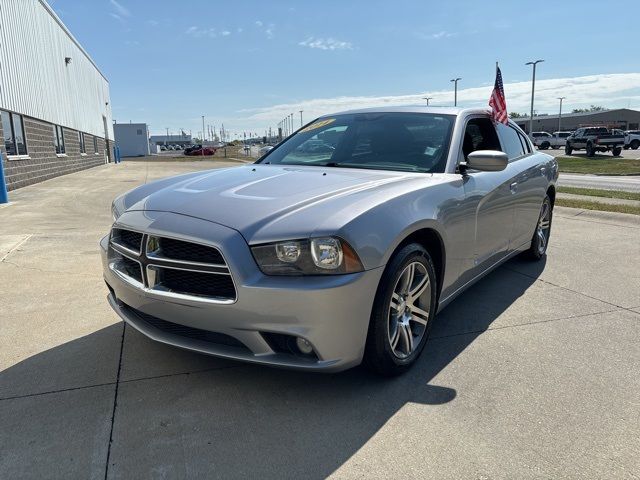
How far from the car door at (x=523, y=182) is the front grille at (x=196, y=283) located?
9.37 feet

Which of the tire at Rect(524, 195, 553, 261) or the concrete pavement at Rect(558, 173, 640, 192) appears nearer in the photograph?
the tire at Rect(524, 195, 553, 261)

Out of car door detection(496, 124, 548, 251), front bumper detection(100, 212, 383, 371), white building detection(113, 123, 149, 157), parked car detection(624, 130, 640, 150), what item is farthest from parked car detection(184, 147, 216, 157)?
front bumper detection(100, 212, 383, 371)

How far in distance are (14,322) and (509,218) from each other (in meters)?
4.07

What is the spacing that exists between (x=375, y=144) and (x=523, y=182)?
1.63m

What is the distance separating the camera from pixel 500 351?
3277mm

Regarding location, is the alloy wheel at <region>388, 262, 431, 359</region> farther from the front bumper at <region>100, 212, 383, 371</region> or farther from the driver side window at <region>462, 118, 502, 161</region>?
the driver side window at <region>462, 118, 502, 161</region>

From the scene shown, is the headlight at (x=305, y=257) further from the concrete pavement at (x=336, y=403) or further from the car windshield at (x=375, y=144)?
the car windshield at (x=375, y=144)

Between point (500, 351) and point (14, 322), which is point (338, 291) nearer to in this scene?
point (500, 351)

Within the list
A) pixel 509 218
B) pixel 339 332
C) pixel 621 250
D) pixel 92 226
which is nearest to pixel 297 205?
pixel 339 332

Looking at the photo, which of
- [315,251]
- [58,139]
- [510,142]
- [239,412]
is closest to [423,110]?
[510,142]

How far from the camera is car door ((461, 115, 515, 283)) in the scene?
358 centimetres

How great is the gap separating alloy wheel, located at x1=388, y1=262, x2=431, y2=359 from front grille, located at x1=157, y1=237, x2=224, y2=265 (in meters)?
0.99

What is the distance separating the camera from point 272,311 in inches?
92.7

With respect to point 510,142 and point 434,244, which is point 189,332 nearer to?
point 434,244
